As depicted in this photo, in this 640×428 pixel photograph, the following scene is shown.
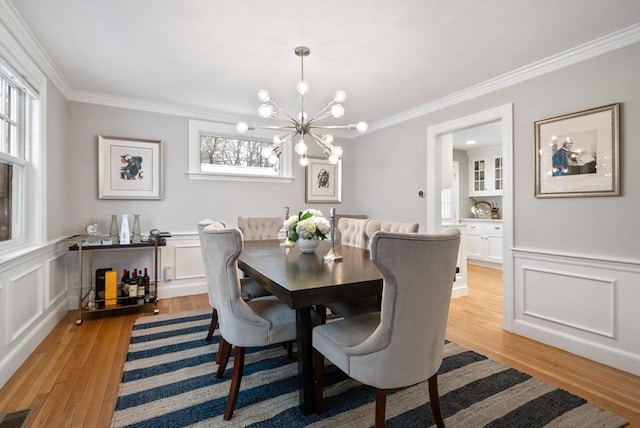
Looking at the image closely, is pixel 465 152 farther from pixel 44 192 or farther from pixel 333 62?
pixel 44 192

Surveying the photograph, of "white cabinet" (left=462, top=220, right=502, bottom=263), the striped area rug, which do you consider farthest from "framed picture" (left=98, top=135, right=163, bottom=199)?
"white cabinet" (left=462, top=220, right=502, bottom=263)

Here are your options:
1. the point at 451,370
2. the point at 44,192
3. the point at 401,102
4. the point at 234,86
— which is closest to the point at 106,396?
the point at 44,192

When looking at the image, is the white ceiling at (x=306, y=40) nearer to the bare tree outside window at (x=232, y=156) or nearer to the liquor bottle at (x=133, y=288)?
the bare tree outside window at (x=232, y=156)

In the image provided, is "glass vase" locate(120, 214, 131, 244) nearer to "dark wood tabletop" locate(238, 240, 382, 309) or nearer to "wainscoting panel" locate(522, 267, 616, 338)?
"dark wood tabletop" locate(238, 240, 382, 309)

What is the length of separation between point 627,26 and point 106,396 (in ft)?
13.6

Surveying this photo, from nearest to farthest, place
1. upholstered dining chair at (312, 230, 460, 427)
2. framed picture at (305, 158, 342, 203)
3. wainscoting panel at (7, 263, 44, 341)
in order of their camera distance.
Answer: upholstered dining chair at (312, 230, 460, 427) < wainscoting panel at (7, 263, 44, 341) < framed picture at (305, 158, 342, 203)

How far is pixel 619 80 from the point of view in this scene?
2266 mm

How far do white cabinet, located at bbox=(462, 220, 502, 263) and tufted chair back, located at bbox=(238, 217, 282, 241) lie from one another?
3.81 meters

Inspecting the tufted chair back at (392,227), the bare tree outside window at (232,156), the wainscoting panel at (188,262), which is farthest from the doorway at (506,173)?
the wainscoting panel at (188,262)

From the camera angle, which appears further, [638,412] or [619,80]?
[619,80]

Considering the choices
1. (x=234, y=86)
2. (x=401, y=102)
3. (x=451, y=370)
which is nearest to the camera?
(x=451, y=370)

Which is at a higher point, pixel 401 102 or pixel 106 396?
pixel 401 102

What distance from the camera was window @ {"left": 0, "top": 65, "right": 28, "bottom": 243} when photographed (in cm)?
224

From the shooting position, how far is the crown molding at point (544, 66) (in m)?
2.22
